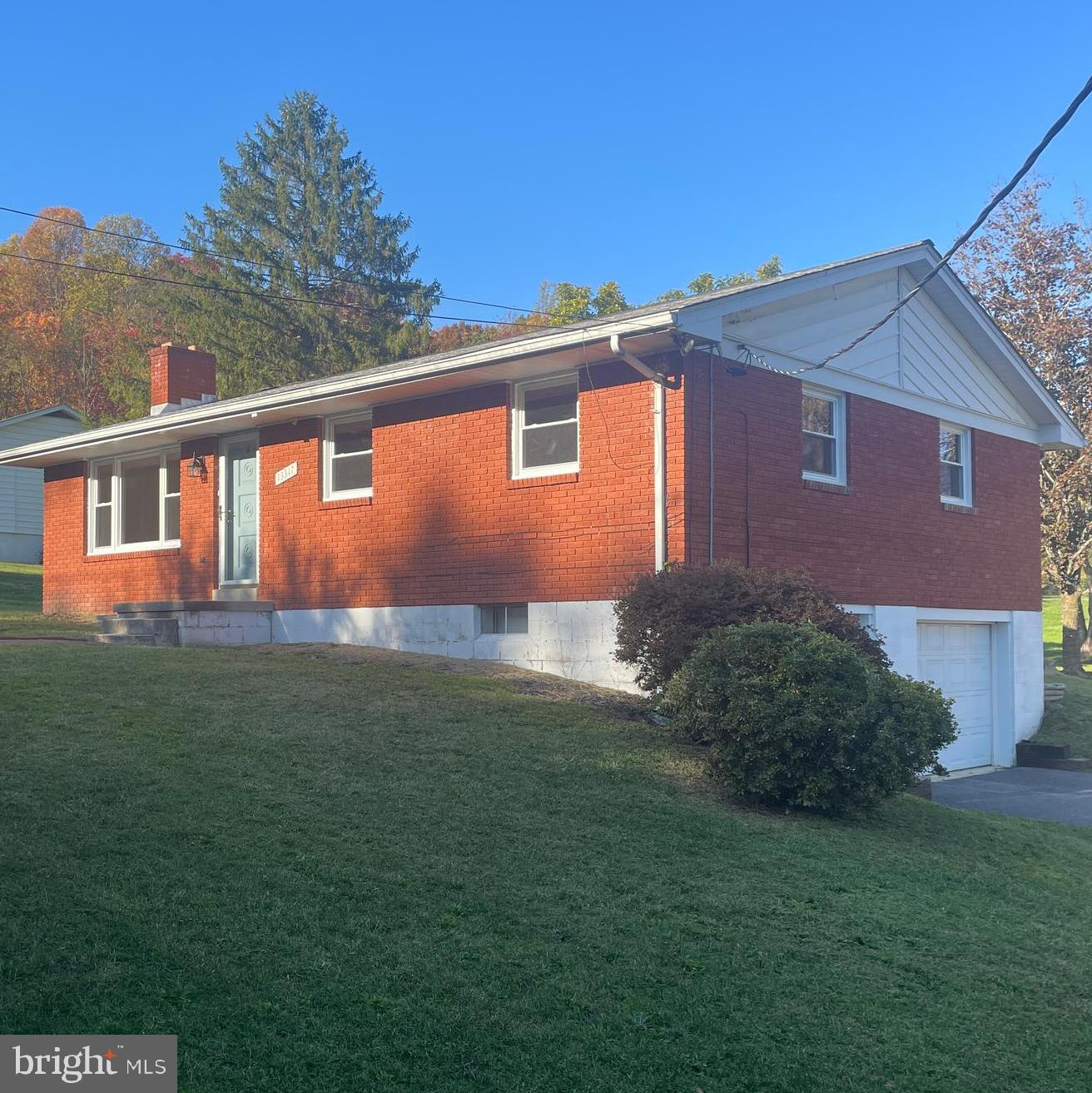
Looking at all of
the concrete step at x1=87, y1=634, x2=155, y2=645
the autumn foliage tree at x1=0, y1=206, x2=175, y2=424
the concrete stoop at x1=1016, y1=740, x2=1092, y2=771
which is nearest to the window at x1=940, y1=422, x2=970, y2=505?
the concrete stoop at x1=1016, y1=740, x2=1092, y2=771

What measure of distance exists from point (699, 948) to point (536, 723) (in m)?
4.46

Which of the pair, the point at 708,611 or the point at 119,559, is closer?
the point at 708,611

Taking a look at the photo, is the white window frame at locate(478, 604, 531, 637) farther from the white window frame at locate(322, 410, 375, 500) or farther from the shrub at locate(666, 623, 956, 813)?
the shrub at locate(666, 623, 956, 813)

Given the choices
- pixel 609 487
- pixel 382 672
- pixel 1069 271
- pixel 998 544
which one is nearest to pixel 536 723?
pixel 382 672

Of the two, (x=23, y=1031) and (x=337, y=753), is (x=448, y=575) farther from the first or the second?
(x=23, y=1031)

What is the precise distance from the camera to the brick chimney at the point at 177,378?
811 inches

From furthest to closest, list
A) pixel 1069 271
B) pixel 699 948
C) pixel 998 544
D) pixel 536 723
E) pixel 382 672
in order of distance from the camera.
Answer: pixel 1069 271, pixel 998 544, pixel 382 672, pixel 536 723, pixel 699 948

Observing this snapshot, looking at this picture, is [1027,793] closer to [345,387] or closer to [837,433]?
[837,433]

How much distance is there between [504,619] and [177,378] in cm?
952

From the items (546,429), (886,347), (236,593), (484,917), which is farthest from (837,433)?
(484,917)

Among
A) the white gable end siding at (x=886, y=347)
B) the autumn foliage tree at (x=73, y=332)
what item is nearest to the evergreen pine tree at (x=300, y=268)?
the autumn foliage tree at (x=73, y=332)

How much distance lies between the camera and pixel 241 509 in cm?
1767

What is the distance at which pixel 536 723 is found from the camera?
33.2ft

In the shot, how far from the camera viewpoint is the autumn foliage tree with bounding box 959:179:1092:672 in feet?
87.7
